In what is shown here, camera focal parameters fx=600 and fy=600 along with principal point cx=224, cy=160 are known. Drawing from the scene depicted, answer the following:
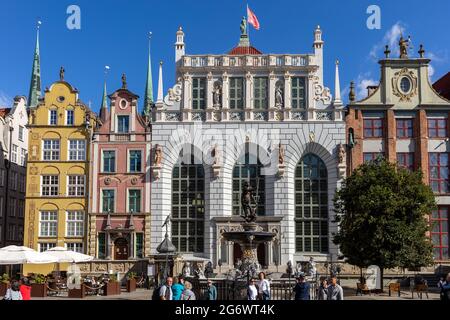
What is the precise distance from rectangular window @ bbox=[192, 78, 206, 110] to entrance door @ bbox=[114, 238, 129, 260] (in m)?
11.9

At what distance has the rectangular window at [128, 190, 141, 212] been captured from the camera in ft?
153

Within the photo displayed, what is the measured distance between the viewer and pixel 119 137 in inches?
1871

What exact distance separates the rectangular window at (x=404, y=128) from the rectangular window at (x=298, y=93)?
7.53 metres

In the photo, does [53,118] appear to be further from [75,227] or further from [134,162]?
[75,227]

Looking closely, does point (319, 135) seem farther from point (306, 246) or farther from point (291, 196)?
point (306, 246)

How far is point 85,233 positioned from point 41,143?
8.00 meters

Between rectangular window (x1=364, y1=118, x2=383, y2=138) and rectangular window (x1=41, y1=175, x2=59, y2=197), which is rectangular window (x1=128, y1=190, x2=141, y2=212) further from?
rectangular window (x1=364, y1=118, x2=383, y2=138)

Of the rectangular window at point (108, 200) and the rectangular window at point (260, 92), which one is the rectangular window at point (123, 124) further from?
the rectangular window at point (260, 92)

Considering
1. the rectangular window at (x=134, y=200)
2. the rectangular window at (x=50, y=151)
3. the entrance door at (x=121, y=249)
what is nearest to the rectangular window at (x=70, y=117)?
the rectangular window at (x=50, y=151)

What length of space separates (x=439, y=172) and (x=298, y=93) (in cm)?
1242

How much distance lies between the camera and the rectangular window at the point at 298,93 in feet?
156

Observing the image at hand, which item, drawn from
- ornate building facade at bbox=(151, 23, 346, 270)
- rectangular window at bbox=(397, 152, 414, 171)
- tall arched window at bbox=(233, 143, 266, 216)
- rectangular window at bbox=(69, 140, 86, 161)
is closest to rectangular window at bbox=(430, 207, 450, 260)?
rectangular window at bbox=(397, 152, 414, 171)

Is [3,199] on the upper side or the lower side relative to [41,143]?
lower
